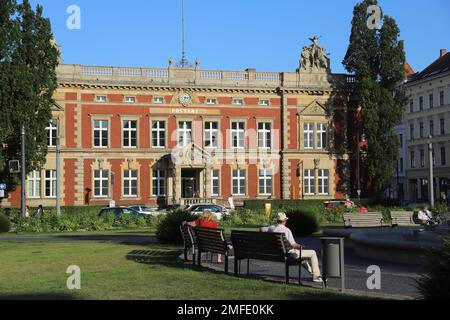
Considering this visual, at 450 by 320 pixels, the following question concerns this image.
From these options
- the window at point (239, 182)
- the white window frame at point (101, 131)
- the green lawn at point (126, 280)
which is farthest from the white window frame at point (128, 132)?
the green lawn at point (126, 280)

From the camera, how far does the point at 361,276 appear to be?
43.3 ft

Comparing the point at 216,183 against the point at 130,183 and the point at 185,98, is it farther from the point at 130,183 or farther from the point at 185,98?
the point at 185,98

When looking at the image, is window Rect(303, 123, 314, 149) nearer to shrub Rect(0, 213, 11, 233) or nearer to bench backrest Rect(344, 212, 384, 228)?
shrub Rect(0, 213, 11, 233)

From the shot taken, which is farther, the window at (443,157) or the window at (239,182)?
the window at (443,157)

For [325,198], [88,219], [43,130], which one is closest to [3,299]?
[88,219]

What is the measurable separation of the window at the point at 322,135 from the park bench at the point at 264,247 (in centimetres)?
4818

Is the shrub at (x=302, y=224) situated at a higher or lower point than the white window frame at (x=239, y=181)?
lower

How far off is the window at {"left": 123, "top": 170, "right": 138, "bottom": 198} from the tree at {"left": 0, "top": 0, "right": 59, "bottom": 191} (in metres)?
9.74

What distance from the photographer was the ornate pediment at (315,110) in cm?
5988

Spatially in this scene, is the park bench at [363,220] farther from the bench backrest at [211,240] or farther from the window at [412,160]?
the window at [412,160]

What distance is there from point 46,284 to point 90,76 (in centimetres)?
4495

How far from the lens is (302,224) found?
85.4ft

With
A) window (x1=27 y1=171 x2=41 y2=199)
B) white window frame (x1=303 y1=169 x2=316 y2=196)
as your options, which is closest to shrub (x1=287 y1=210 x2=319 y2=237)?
window (x1=27 y1=171 x2=41 y2=199)

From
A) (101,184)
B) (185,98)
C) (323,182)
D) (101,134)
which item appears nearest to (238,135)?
(185,98)
